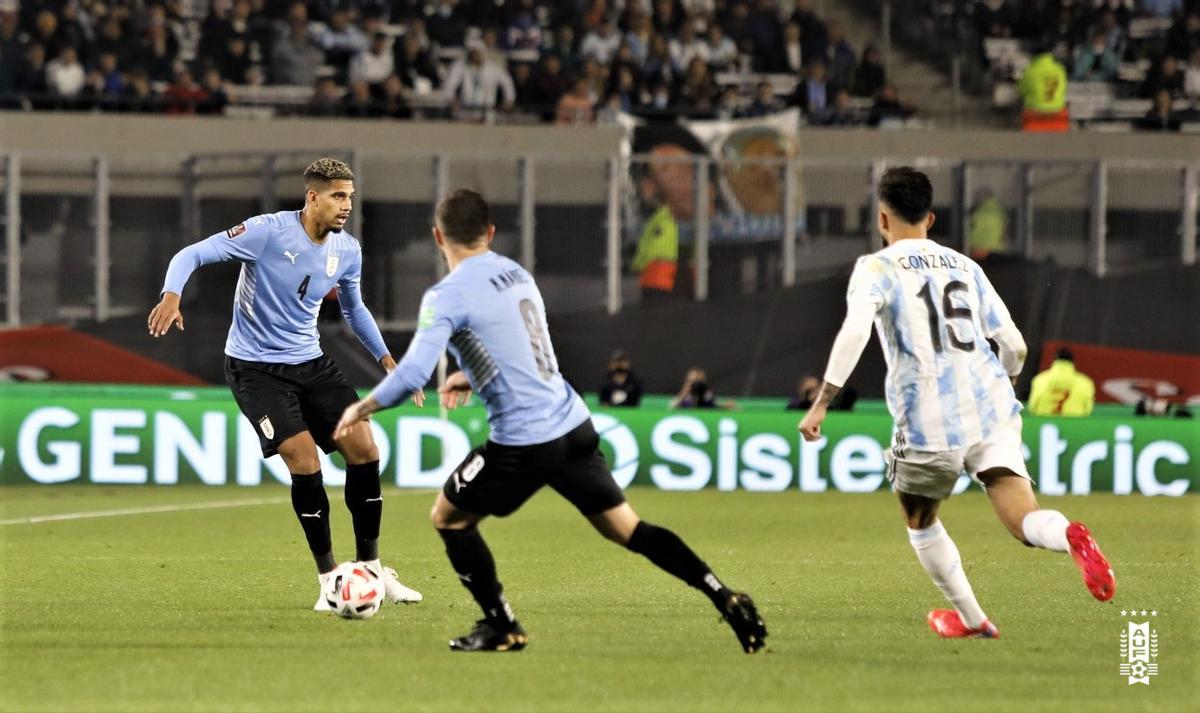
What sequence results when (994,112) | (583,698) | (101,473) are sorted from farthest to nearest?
(994,112), (101,473), (583,698)

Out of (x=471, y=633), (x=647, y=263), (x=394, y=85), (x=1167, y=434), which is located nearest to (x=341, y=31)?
(x=394, y=85)

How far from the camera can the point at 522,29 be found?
82.8ft

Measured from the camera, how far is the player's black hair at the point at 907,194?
7.79 meters

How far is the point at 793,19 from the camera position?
84.4 ft

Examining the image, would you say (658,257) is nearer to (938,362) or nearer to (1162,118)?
(1162,118)

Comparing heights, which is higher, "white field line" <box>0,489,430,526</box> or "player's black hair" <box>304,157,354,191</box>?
→ "player's black hair" <box>304,157,354,191</box>

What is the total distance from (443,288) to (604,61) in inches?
701

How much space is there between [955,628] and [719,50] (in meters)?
18.0

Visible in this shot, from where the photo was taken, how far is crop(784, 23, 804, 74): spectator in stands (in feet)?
83.7

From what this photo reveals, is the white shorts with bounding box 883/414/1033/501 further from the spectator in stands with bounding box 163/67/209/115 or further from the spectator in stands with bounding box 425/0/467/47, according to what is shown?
the spectator in stands with bounding box 425/0/467/47

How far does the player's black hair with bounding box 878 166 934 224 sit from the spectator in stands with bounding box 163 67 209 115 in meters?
16.3

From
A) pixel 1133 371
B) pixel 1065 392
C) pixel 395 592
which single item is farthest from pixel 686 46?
pixel 395 592

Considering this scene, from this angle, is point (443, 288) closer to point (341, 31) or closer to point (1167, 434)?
point (1167, 434)

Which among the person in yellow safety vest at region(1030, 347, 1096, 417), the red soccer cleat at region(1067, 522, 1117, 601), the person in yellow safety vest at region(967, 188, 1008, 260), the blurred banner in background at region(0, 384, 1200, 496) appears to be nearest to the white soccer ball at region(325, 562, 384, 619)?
the red soccer cleat at region(1067, 522, 1117, 601)
